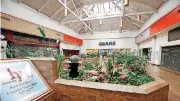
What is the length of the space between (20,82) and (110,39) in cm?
1487

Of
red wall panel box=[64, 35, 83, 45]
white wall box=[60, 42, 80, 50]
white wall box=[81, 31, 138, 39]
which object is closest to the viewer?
white wall box=[60, 42, 80, 50]

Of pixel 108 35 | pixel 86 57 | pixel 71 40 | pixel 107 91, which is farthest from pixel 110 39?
pixel 107 91

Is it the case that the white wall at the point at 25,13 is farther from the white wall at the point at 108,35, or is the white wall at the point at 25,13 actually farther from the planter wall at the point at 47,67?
the white wall at the point at 108,35

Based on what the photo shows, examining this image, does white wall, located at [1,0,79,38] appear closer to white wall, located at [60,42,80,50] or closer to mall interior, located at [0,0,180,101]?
mall interior, located at [0,0,180,101]

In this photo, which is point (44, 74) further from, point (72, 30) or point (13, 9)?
point (72, 30)

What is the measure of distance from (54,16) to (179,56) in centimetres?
972

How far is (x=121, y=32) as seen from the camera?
15727 millimetres

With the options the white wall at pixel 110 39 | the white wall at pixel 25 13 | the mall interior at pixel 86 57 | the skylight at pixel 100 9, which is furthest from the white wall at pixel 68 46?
the skylight at pixel 100 9

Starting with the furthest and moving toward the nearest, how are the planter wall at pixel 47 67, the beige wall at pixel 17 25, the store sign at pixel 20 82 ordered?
the beige wall at pixel 17 25 → the planter wall at pixel 47 67 → the store sign at pixel 20 82

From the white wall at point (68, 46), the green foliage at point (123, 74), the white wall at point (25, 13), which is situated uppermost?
the white wall at point (25, 13)

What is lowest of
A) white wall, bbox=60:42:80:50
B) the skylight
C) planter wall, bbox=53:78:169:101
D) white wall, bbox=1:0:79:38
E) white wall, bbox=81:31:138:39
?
planter wall, bbox=53:78:169:101

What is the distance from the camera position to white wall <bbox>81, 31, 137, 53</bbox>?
15.6 metres

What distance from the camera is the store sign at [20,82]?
71.2 inches

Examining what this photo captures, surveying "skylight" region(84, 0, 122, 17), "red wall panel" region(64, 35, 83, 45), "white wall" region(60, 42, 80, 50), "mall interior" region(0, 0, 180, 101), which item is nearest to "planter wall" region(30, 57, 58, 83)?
"mall interior" region(0, 0, 180, 101)
